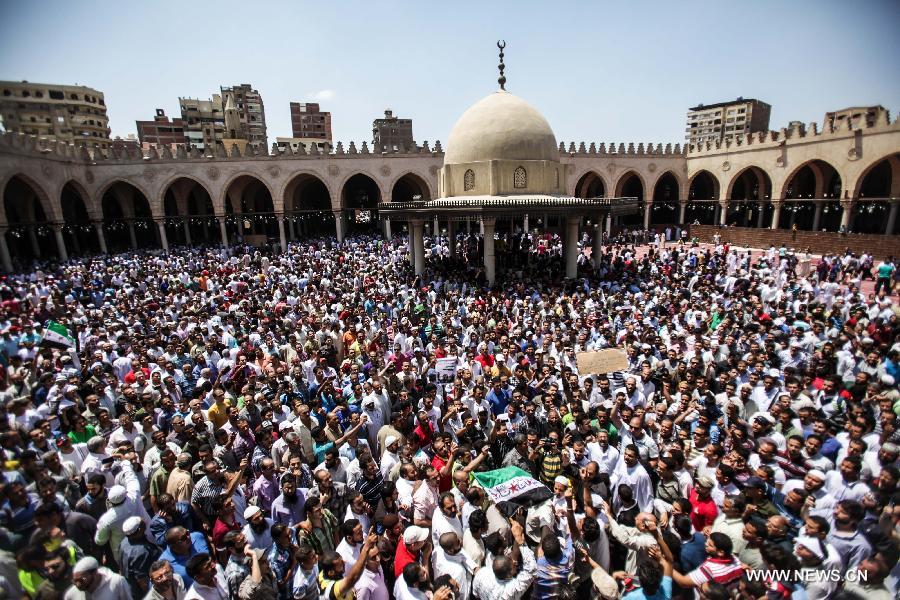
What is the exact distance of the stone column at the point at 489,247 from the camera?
16.0 metres

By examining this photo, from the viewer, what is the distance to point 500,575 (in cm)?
326

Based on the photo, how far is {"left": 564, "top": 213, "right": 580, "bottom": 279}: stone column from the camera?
1650cm

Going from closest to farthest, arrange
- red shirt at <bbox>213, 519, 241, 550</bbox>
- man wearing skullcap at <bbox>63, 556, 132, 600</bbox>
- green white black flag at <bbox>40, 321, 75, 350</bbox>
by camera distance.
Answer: man wearing skullcap at <bbox>63, 556, 132, 600</bbox>
red shirt at <bbox>213, 519, 241, 550</bbox>
green white black flag at <bbox>40, 321, 75, 350</bbox>

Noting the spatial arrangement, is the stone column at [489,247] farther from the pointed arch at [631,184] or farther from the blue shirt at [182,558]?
the pointed arch at [631,184]

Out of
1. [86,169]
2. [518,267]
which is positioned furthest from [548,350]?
[86,169]

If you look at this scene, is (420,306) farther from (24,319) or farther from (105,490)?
(24,319)

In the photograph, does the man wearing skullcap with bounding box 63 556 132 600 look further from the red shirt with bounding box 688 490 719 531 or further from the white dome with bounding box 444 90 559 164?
the white dome with bounding box 444 90 559 164

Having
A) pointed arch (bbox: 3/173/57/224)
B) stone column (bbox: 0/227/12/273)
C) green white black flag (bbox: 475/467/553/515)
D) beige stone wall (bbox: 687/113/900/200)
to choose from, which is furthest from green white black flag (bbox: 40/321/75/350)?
beige stone wall (bbox: 687/113/900/200)

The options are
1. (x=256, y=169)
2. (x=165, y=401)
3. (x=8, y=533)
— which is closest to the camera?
(x=8, y=533)

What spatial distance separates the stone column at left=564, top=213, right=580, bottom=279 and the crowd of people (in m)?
5.64

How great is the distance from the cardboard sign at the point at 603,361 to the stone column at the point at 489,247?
9308 mm

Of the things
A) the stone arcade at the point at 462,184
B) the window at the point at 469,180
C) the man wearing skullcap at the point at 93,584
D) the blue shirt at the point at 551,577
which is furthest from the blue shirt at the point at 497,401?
the window at the point at 469,180

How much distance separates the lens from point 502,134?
18.5 meters

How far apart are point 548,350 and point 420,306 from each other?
451cm
